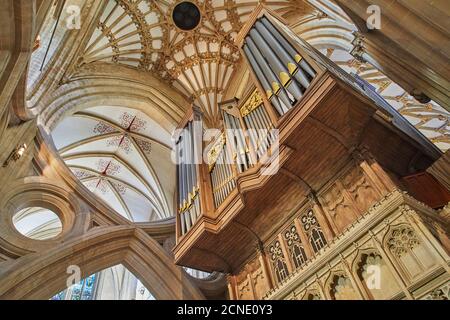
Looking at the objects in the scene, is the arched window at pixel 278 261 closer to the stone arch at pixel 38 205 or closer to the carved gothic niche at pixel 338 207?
the carved gothic niche at pixel 338 207

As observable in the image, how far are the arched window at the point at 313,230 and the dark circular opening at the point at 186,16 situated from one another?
7.85m

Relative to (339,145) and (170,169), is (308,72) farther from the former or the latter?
(170,169)

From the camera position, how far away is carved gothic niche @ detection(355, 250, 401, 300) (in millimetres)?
3347

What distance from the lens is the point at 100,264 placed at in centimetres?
688

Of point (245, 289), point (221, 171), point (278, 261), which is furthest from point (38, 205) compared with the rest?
point (278, 261)

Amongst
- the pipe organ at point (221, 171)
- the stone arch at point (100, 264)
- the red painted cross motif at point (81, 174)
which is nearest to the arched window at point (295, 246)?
the pipe organ at point (221, 171)

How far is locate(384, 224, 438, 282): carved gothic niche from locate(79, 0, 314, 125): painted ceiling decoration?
307 inches

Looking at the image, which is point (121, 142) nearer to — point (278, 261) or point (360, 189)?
point (278, 261)

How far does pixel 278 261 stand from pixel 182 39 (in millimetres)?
8071

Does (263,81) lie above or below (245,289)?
above

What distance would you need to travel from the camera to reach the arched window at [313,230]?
4.37m

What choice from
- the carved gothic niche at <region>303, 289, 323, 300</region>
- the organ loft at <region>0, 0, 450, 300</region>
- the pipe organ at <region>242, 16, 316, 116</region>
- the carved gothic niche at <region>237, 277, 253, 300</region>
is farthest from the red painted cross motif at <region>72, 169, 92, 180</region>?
the carved gothic niche at <region>303, 289, 323, 300</region>

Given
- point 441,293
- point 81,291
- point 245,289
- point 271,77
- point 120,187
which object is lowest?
point 441,293
